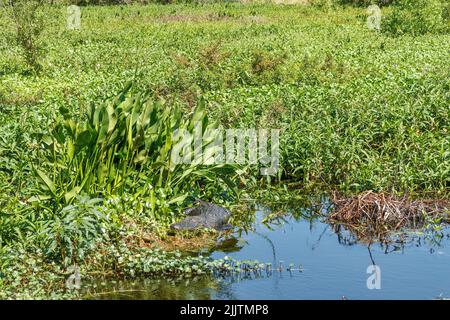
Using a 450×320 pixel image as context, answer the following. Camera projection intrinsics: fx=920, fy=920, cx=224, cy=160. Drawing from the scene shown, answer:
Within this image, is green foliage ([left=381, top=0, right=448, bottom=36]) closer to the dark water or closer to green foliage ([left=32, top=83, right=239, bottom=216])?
the dark water

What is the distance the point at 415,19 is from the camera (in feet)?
75.4

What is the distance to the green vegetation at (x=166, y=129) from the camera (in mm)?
7531

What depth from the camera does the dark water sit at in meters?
7.08

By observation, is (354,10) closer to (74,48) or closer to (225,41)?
(225,41)

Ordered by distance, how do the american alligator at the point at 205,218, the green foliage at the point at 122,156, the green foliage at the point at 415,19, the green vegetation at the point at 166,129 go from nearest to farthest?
the green vegetation at the point at 166,129 < the green foliage at the point at 122,156 < the american alligator at the point at 205,218 < the green foliage at the point at 415,19

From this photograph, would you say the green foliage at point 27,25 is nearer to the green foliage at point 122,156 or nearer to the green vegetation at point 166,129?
the green vegetation at point 166,129

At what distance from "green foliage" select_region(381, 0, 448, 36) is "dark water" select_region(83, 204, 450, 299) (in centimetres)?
1464

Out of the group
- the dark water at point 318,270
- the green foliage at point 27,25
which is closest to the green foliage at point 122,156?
the dark water at point 318,270

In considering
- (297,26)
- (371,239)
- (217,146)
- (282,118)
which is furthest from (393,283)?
(297,26)

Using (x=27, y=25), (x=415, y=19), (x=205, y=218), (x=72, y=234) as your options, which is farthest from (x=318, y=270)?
(x=415, y=19)

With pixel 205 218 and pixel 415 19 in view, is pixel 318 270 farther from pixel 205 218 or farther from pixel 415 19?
pixel 415 19

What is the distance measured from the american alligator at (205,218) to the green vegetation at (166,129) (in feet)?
0.46
